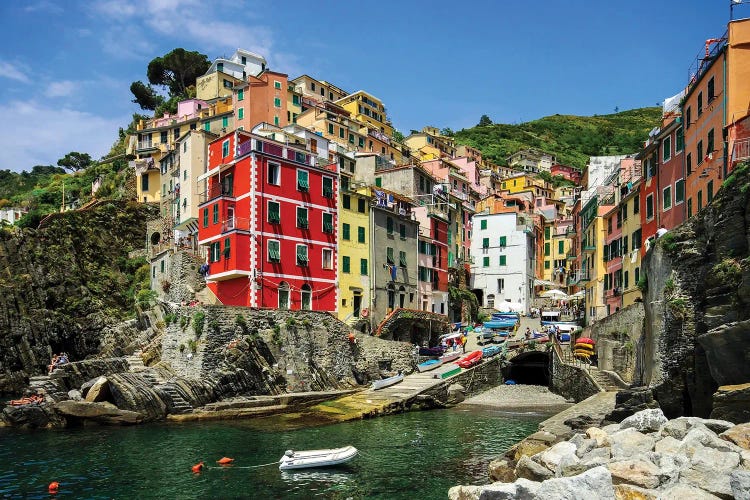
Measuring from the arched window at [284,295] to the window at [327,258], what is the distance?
495 cm

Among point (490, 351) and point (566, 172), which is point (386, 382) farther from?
point (566, 172)

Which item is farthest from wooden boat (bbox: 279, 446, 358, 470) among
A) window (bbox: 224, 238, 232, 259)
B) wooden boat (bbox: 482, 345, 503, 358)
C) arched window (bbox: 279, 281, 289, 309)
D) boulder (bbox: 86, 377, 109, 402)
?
wooden boat (bbox: 482, 345, 503, 358)

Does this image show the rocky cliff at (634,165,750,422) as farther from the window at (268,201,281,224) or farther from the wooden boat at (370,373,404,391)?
the window at (268,201,281,224)

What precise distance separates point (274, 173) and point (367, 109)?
7129cm

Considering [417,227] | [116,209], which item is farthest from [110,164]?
[417,227]

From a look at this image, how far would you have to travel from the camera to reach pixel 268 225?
5106 centimetres

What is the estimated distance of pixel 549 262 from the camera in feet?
341

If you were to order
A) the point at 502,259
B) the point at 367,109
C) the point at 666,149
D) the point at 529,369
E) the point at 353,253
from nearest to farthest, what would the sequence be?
the point at 666,149 < the point at 353,253 < the point at 529,369 < the point at 502,259 < the point at 367,109

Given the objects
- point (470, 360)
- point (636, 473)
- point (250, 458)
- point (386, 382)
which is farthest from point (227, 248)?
point (636, 473)

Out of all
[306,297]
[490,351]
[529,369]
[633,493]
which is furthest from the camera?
[529,369]

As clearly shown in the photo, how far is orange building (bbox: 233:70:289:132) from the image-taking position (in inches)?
3376

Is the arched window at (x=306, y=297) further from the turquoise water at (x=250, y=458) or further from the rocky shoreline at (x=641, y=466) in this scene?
the rocky shoreline at (x=641, y=466)

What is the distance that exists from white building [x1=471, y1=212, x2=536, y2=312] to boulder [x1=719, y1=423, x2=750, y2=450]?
215 ft

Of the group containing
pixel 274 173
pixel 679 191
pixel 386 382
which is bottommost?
pixel 386 382
